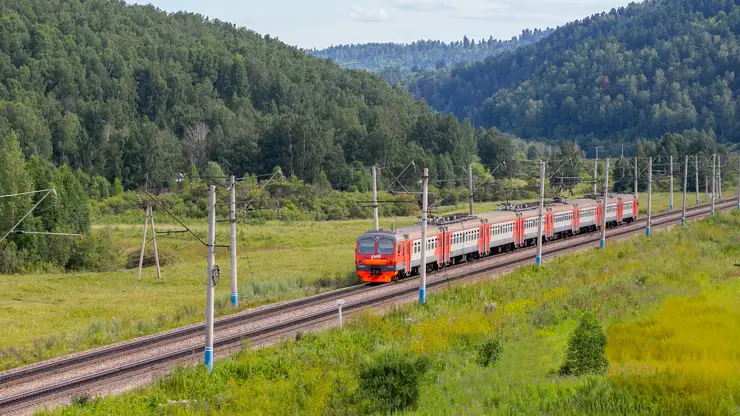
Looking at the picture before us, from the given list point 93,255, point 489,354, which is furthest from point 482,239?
point 489,354

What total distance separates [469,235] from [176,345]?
26719 millimetres

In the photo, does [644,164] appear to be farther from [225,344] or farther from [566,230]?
[225,344]

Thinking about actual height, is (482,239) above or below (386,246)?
below

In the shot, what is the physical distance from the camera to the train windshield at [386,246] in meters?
45.8

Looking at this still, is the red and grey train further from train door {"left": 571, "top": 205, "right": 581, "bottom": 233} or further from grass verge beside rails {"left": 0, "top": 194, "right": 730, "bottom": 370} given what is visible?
grass verge beside rails {"left": 0, "top": 194, "right": 730, "bottom": 370}

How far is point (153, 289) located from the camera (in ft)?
174

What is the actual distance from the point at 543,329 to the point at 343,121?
422 ft

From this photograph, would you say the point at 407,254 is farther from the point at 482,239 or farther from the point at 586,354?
the point at 586,354

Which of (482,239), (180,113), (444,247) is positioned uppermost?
(180,113)

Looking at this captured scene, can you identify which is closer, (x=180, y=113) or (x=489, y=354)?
(x=489, y=354)

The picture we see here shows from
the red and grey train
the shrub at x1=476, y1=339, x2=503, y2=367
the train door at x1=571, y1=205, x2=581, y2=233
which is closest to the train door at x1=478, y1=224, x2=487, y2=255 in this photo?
the red and grey train

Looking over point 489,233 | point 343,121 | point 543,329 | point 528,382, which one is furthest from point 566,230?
point 343,121

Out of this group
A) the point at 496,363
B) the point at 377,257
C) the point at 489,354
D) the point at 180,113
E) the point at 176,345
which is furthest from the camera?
the point at 180,113

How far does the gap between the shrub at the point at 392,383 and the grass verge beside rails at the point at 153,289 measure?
525 inches
